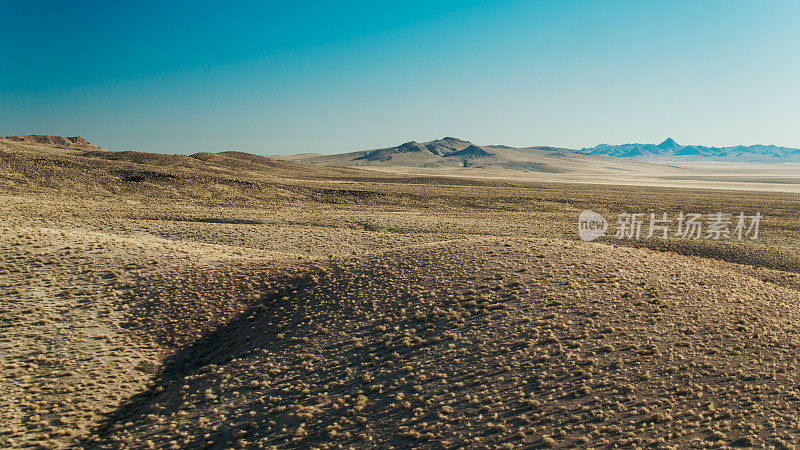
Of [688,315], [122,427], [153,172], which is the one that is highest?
[153,172]

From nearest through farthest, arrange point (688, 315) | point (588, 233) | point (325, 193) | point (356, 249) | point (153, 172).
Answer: point (688, 315), point (356, 249), point (588, 233), point (153, 172), point (325, 193)

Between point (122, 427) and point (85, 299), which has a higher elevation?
point (85, 299)

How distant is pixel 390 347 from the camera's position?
13375mm

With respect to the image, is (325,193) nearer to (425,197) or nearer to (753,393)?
A: (425,197)

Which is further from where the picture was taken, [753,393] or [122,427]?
[753,393]

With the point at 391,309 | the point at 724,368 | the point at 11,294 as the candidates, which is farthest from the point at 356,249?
the point at 724,368

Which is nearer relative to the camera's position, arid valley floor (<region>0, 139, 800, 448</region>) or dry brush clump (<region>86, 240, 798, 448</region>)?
dry brush clump (<region>86, 240, 798, 448</region>)

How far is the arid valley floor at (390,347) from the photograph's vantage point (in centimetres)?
1026

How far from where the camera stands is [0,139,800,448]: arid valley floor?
404 inches

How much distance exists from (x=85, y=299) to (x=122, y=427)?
781 cm

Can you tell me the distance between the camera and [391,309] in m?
15.7

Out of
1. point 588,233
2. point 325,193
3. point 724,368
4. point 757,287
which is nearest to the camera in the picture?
point 724,368

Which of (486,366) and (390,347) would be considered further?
(390,347)

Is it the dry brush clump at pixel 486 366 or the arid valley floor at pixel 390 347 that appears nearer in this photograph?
the dry brush clump at pixel 486 366
